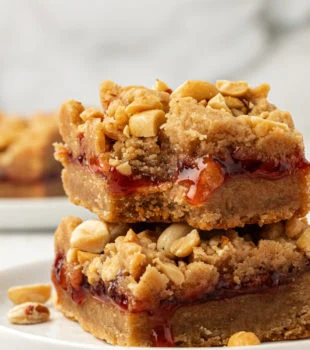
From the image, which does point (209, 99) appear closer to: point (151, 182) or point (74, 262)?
point (151, 182)

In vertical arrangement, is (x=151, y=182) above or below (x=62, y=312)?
above

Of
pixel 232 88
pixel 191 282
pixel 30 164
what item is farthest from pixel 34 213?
pixel 191 282

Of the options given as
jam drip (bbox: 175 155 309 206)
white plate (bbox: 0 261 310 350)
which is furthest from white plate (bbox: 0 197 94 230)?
jam drip (bbox: 175 155 309 206)

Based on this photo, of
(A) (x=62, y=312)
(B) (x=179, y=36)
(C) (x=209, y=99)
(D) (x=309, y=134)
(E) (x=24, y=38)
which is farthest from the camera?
(E) (x=24, y=38)

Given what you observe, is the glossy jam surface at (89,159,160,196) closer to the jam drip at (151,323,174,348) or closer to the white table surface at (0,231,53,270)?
the jam drip at (151,323,174,348)

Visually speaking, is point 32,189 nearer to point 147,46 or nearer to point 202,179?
point 202,179

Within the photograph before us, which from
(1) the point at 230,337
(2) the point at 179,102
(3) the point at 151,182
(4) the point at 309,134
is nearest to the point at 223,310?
(1) the point at 230,337
